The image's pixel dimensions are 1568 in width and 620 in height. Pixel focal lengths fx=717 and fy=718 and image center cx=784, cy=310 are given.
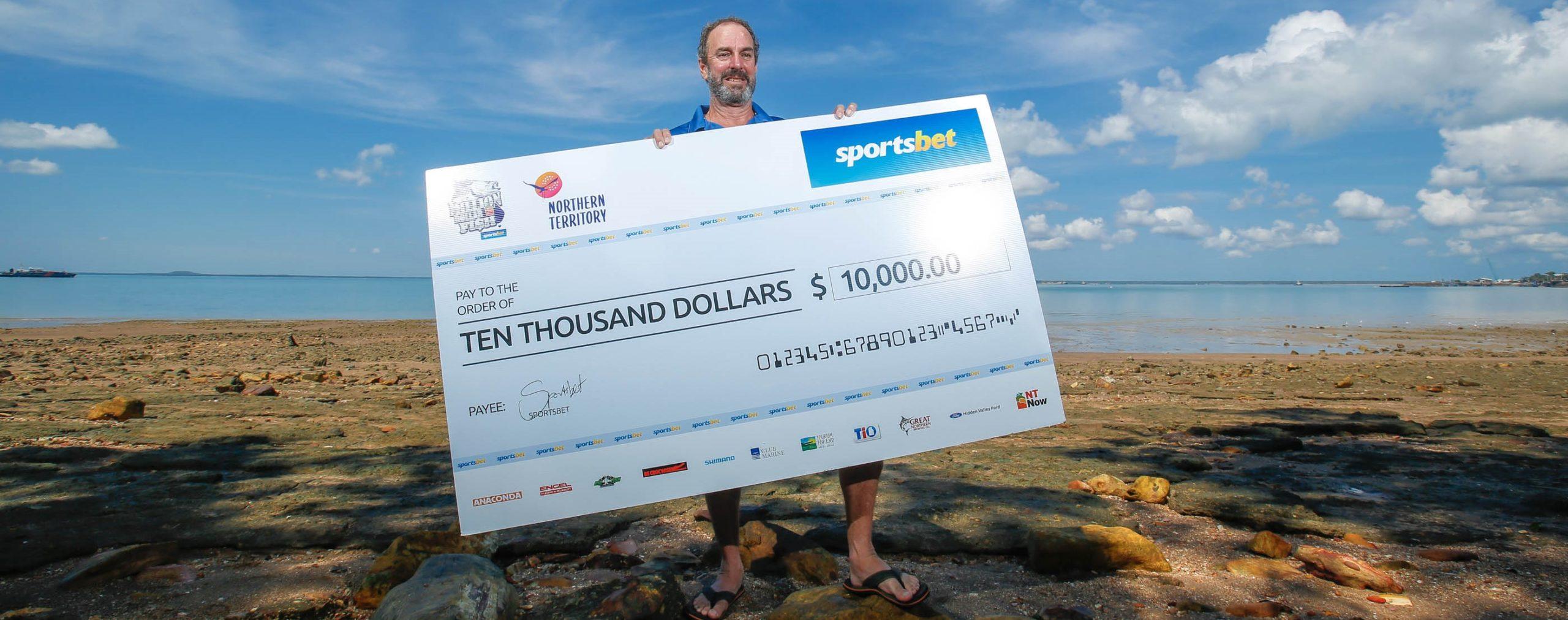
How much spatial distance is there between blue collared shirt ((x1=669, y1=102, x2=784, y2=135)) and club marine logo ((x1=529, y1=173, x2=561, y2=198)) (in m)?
0.61

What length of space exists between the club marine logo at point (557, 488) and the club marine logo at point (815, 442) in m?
0.89

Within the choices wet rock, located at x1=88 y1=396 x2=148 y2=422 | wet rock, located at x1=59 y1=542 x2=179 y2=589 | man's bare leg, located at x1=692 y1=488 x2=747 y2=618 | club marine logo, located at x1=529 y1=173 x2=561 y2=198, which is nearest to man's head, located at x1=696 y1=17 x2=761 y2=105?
club marine logo, located at x1=529 y1=173 x2=561 y2=198

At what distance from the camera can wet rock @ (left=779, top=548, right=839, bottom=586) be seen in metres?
3.13

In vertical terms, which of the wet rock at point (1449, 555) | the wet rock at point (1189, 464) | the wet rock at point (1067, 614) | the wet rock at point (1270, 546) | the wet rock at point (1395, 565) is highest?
the wet rock at point (1189, 464)

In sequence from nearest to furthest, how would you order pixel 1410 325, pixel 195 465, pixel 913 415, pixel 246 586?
pixel 913 415
pixel 246 586
pixel 195 465
pixel 1410 325

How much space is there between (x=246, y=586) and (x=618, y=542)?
1.52 metres

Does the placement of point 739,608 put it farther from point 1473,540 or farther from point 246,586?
point 1473,540

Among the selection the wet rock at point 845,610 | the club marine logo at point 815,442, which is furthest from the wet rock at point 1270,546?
the club marine logo at point 815,442

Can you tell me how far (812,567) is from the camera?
10.3 feet

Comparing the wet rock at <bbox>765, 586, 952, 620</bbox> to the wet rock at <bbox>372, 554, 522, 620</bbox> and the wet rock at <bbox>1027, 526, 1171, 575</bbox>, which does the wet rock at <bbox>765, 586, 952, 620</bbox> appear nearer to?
the wet rock at <bbox>1027, 526, 1171, 575</bbox>

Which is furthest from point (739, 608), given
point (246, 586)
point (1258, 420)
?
point (1258, 420)

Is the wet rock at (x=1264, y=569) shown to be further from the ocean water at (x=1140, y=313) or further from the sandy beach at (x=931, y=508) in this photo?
the ocean water at (x=1140, y=313)

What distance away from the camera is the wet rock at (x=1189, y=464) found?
15.1ft

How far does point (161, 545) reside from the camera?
3.18 m
